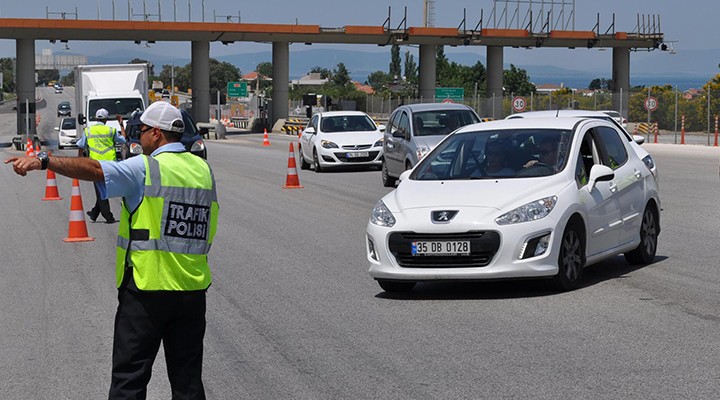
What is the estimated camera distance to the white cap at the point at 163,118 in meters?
5.66

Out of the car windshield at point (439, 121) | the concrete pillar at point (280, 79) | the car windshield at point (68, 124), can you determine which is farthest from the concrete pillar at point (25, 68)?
the car windshield at point (439, 121)

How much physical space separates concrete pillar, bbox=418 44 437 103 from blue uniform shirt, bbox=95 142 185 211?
7157 cm

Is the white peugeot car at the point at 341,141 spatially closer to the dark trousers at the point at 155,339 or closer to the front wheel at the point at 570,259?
the front wheel at the point at 570,259

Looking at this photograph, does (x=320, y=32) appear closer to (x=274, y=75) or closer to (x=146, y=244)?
(x=274, y=75)

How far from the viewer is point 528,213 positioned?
1045 centimetres

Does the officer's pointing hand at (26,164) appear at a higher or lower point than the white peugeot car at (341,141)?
higher

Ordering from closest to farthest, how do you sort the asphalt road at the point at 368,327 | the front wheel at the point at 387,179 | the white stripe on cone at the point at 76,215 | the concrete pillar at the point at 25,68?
1. the asphalt road at the point at 368,327
2. the white stripe on cone at the point at 76,215
3. the front wheel at the point at 387,179
4. the concrete pillar at the point at 25,68

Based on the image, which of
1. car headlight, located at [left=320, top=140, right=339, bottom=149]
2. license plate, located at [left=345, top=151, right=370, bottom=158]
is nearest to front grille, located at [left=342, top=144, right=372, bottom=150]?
license plate, located at [left=345, top=151, right=370, bottom=158]

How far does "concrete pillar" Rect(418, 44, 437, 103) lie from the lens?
7712 centimetres

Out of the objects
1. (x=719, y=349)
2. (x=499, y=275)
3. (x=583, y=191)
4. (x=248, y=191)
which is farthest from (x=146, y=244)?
(x=248, y=191)

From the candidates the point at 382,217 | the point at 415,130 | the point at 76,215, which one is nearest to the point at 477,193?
the point at 382,217

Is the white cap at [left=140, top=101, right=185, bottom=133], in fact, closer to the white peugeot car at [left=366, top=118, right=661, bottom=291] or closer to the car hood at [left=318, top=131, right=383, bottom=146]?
the white peugeot car at [left=366, top=118, right=661, bottom=291]

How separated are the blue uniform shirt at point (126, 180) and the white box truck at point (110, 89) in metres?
33.6

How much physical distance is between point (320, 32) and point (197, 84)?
8.64m
